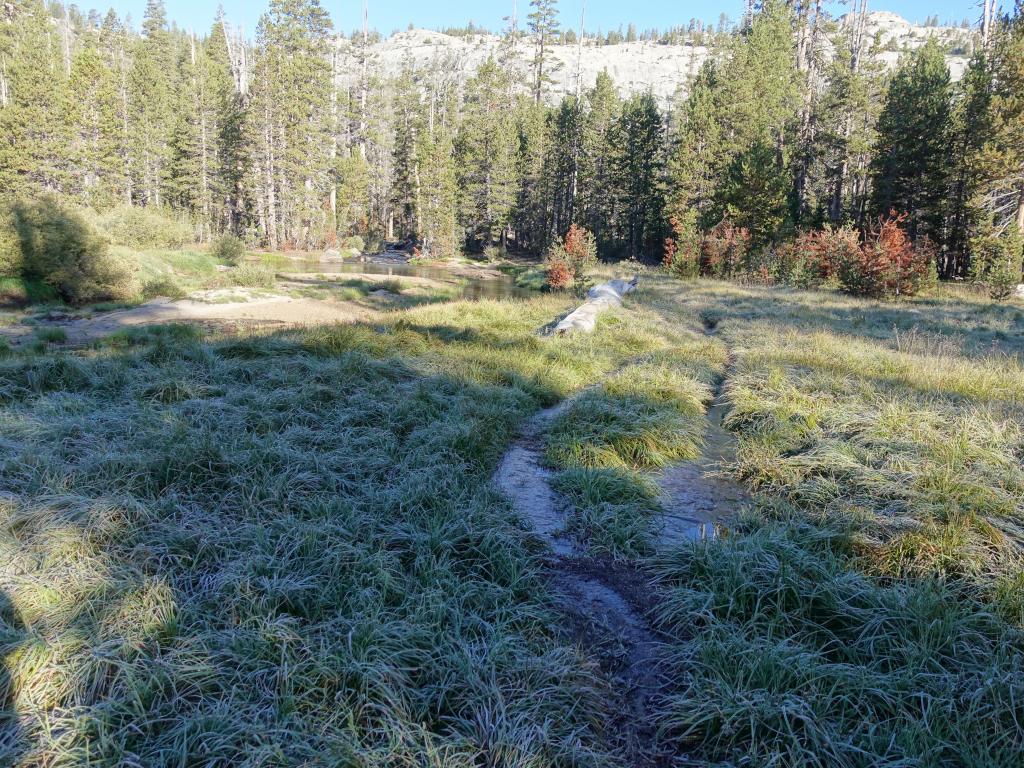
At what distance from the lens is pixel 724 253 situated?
85.1 feet

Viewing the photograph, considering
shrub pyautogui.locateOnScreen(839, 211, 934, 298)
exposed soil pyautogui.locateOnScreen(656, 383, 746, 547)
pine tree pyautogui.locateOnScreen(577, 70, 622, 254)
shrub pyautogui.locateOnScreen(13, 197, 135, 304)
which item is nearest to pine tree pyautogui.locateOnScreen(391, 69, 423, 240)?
pine tree pyautogui.locateOnScreen(577, 70, 622, 254)

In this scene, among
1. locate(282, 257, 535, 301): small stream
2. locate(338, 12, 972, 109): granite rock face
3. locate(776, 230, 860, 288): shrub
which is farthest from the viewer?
locate(338, 12, 972, 109): granite rock face

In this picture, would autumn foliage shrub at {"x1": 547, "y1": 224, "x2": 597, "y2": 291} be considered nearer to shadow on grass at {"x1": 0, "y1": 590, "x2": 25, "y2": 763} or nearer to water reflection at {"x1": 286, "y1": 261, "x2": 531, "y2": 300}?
water reflection at {"x1": 286, "y1": 261, "x2": 531, "y2": 300}

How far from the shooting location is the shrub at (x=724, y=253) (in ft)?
84.4

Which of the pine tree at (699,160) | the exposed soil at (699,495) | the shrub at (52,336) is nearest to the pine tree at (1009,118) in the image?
the pine tree at (699,160)

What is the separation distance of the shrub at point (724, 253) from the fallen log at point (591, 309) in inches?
300

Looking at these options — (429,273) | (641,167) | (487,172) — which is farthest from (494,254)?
(429,273)

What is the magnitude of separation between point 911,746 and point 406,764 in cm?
180

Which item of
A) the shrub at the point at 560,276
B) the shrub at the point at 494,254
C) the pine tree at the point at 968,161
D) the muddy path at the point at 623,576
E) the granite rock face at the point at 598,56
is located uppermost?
the granite rock face at the point at 598,56

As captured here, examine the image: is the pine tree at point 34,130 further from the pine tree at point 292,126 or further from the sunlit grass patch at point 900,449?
the sunlit grass patch at point 900,449

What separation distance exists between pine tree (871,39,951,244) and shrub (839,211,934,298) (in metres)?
9.35

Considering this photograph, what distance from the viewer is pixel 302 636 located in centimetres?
259

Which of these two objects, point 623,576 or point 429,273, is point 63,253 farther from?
point 623,576

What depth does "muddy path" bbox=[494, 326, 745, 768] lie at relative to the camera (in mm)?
2531
